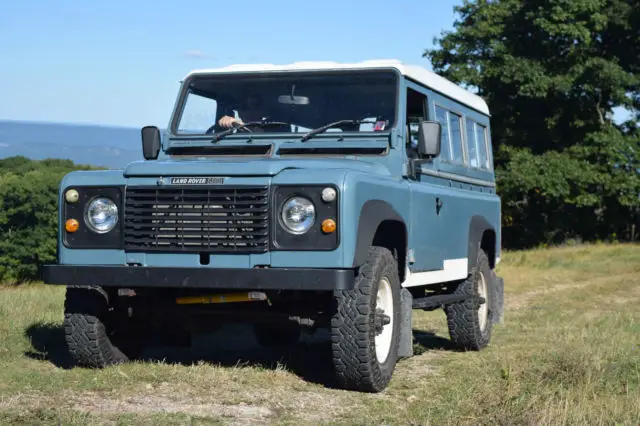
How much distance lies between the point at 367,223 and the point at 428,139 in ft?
4.36

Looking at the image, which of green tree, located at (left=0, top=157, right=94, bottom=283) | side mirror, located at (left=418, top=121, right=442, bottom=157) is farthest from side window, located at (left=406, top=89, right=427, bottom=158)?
green tree, located at (left=0, top=157, right=94, bottom=283)

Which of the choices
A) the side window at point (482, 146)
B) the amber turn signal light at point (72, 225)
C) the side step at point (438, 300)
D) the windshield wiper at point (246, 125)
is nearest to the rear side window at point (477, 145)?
the side window at point (482, 146)

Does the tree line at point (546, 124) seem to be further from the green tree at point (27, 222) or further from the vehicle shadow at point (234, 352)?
the vehicle shadow at point (234, 352)

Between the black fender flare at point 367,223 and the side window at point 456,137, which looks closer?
the black fender flare at point 367,223

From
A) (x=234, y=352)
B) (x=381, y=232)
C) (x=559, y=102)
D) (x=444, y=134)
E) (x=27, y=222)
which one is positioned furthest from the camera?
(x=27, y=222)

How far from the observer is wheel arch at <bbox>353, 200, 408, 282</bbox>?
22.8 ft

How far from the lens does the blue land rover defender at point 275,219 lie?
6859 millimetres

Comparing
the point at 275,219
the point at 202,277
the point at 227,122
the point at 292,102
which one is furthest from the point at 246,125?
the point at 202,277

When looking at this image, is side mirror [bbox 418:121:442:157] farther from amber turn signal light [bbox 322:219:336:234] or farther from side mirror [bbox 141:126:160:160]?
side mirror [bbox 141:126:160:160]

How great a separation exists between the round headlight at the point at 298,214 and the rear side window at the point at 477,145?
14.5 ft

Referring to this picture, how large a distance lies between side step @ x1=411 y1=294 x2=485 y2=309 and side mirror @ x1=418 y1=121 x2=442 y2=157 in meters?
1.37

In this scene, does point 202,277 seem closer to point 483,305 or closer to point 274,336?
point 274,336

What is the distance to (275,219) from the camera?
6.88 meters

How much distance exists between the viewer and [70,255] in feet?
24.1
